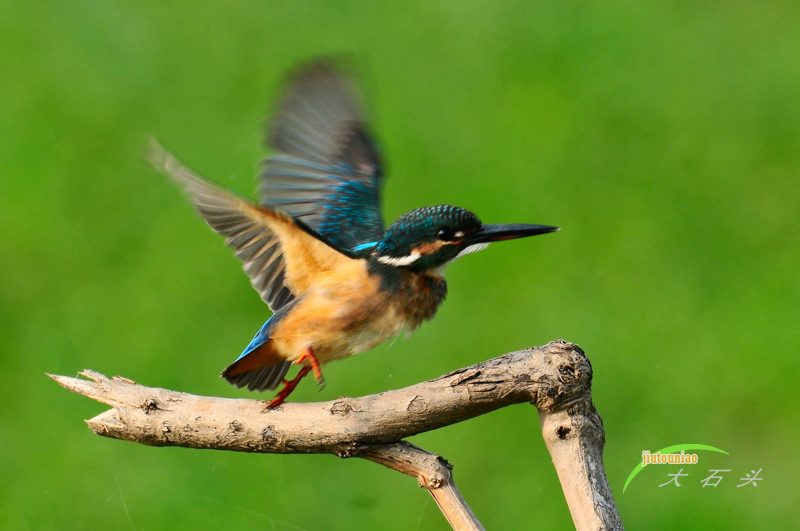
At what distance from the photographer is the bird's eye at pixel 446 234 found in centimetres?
300

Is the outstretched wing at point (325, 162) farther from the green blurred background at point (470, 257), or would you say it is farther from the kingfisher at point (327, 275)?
the kingfisher at point (327, 275)

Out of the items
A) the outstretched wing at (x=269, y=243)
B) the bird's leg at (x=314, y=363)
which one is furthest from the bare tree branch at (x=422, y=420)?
the outstretched wing at (x=269, y=243)

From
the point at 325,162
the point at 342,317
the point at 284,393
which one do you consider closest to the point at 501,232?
the point at 342,317

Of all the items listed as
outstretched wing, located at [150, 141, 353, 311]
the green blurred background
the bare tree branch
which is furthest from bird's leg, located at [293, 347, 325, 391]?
the green blurred background

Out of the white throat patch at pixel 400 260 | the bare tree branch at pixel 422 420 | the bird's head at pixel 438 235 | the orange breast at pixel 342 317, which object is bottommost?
the bare tree branch at pixel 422 420

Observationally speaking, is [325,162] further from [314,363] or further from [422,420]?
[422,420]

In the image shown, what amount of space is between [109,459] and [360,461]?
1155 millimetres

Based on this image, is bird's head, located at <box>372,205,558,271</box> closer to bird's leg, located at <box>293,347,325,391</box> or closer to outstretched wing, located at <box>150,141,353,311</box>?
outstretched wing, located at <box>150,141,353,311</box>

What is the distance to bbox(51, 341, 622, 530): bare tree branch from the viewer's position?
2508 millimetres

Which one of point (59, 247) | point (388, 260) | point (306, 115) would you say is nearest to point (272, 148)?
point (306, 115)

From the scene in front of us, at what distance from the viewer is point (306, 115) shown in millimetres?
3875

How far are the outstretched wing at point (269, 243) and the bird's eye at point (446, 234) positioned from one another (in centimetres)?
30

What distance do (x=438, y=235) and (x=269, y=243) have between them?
1.66 feet

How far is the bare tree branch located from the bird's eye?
53 centimetres
